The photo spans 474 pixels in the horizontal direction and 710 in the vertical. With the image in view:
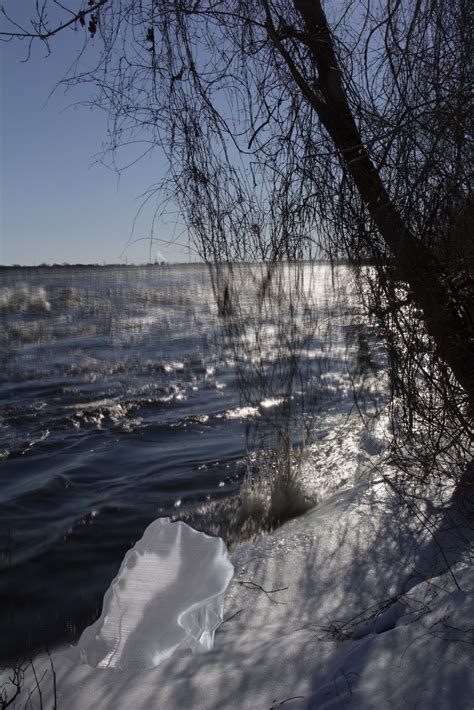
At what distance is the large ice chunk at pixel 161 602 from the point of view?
2.71 meters

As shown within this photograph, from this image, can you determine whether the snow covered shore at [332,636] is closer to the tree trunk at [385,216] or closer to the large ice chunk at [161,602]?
the large ice chunk at [161,602]

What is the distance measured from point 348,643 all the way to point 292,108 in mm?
2369

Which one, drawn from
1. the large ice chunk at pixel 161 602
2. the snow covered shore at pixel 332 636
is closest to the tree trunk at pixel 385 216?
the snow covered shore at pixel 332 636

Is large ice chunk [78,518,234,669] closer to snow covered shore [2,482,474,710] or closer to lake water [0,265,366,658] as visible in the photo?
snow covered shore [2,482,474,710]

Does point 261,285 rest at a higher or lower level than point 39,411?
higher

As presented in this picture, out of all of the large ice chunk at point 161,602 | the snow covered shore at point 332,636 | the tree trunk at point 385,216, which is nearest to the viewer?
the snow covered shore at point 332,636

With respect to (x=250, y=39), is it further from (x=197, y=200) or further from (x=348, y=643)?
(x=348, y=643)

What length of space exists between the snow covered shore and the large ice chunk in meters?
0.07

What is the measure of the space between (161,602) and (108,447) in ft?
14.9

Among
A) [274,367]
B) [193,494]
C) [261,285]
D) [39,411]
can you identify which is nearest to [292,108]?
[261,285]

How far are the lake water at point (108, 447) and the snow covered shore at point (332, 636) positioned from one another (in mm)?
862

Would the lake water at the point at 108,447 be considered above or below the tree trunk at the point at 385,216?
below

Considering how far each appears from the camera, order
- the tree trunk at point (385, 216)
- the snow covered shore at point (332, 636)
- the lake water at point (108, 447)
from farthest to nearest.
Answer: the lake water at point (108, 447) < the tree trunk at point (385, 216) < the snow covered shore at point (332, 636)

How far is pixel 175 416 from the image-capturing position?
897 cm
